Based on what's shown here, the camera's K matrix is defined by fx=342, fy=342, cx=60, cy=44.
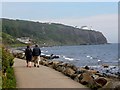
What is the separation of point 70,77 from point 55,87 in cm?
425

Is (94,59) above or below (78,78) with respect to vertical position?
below

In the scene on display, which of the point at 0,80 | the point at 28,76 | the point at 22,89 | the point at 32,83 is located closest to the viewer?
the point at 0,80

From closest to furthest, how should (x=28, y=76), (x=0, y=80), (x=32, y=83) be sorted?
1. (x=0, y=80)
2. (x=32, y=83)
3. (x=28, y=76)

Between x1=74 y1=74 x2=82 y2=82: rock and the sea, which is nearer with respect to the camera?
x1=74 y1=74 x2=82 y2=82: rock

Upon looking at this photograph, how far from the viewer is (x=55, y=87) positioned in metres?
13.9

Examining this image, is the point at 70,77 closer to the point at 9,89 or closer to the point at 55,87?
the point at 55,87

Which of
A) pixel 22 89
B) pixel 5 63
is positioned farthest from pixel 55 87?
pixel 5 63

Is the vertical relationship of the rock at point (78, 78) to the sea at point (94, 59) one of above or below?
above

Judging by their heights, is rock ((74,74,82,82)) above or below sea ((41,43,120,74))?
above

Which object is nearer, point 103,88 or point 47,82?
point 103,88

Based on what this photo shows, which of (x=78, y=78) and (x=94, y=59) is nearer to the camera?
(x=78, y=78)

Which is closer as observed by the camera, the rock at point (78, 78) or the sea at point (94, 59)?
the rock at point (78, 78)

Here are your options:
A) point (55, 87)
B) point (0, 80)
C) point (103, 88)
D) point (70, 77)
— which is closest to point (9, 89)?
point (0, 80)

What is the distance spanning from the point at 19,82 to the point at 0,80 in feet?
12.6
